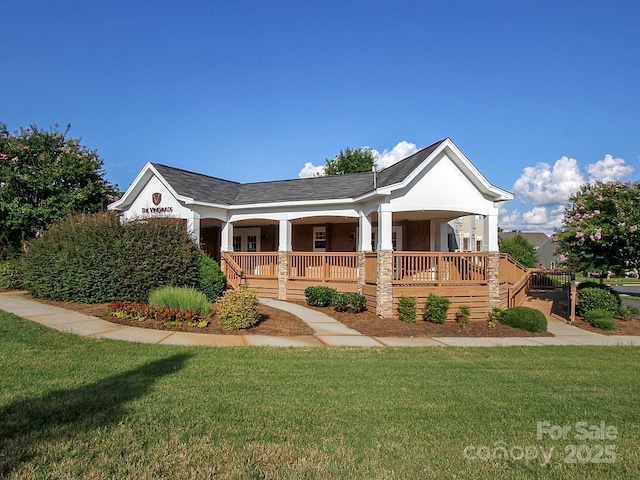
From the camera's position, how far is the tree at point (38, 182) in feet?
53.9

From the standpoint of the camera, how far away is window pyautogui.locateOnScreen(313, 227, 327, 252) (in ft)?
65.1

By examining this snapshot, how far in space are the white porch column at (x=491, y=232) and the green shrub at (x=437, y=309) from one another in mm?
2924

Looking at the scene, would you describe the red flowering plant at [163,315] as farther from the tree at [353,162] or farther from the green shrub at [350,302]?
the tree at [353,162]

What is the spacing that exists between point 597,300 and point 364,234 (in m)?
8.36

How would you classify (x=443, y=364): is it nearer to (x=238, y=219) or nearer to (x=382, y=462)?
(x=382, y=462)

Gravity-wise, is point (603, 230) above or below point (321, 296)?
above

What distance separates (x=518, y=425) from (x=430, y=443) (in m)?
1.20

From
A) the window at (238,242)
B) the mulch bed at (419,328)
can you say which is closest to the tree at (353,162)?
the window at (238,242)

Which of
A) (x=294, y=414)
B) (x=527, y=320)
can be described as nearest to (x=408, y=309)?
(x=527, y=320)

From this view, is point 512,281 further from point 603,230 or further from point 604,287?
point 603,230

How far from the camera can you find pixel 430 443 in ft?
12.8

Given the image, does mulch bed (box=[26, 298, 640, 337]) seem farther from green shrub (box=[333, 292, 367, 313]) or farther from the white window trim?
the white window trim

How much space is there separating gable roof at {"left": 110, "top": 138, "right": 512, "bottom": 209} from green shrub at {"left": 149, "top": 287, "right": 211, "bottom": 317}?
6023 mm

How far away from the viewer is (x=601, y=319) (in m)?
13.0
